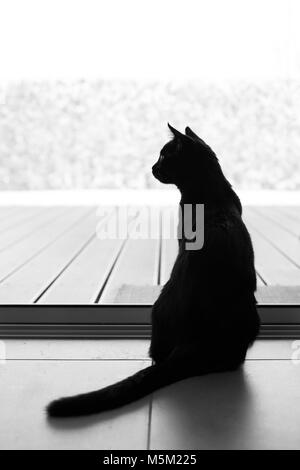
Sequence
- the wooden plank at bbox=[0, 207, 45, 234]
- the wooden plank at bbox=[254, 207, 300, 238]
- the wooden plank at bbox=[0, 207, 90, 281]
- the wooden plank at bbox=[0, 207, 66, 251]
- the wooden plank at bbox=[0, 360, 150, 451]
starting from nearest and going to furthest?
the wooden plank at bbox=[0, 360, 150, 451] → the wooden plank at bbox=[0, 207, 90, 281] → the wooden plank at bbox=[0, 207, 66, 251] → the wooden plank at bbox=[254, 207, 300, 238] → the wooden plank at bbox=[0, 207, 45, 234]

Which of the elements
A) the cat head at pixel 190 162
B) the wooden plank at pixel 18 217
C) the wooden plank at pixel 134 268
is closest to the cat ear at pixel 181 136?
the cat head at pixel 190 162

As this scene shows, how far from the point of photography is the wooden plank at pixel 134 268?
5.84ft

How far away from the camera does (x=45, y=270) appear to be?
2.10 metres

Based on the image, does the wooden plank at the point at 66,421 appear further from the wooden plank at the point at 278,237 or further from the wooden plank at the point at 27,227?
the wooden plank at the point at 27,227

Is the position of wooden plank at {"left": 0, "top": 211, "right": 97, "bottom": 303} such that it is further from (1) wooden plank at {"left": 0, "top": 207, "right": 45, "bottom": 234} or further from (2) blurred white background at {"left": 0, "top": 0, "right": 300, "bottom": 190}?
(2) blurred white background at {"left": 0, "top": 0, "right": 300, "bottom": 190}

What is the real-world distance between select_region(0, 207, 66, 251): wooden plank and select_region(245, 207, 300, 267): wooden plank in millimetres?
1257

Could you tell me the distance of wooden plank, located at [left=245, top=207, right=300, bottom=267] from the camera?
2.38 m

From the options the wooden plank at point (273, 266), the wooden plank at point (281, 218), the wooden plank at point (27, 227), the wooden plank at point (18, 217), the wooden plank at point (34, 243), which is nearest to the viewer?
the wooden plank at point (273, 266)

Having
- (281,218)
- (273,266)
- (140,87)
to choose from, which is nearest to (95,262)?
(273,266)

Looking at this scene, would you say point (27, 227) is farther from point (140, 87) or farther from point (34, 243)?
point (140, 87)

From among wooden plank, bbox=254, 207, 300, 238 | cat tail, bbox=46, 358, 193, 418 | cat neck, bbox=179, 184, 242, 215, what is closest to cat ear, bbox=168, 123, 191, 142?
cat neck, bbox=179, 184, 242, 215

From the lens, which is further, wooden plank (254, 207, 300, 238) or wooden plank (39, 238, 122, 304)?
wooden plank (254, 207, 300, 238)

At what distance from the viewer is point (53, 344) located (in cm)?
137

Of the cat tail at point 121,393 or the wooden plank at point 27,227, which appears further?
the wooden plank at point 27,227
